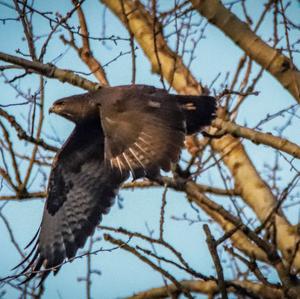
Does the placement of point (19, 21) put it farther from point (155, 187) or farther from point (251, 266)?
point (251, 266)

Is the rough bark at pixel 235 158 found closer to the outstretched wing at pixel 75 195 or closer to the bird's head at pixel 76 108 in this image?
the bird's head at pixel 76 108

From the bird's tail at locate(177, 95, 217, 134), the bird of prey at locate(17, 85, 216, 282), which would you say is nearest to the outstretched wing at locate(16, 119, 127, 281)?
the bird of prey at locate(17, 85, 216, 282)

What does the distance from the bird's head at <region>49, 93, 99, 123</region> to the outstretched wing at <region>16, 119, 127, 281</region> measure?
123 mm

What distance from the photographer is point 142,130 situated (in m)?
4.71

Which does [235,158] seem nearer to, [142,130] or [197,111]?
Answer: [197,111]

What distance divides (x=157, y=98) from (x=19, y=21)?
3.44 feet

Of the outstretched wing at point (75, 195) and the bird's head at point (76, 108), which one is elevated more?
the bird's head at point (76, 108)

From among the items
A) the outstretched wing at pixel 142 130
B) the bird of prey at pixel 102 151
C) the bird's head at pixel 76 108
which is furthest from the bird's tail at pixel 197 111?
the bird's head at pixel 76 108

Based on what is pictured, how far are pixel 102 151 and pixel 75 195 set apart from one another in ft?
1.33

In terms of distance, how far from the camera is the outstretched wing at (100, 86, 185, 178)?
4.50 m

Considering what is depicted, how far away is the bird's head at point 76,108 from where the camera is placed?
5156 mm

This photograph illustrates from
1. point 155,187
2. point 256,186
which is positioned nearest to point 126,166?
point 155,187

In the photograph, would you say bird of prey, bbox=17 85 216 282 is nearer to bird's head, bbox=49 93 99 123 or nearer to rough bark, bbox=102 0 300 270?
bird's head, bbox=49 93 99 123

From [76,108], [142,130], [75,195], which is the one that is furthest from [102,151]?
[142,130]
